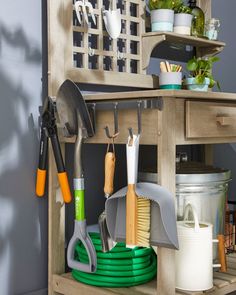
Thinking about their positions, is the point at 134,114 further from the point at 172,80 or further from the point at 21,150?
the point at 172,80

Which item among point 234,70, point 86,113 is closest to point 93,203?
point 86,113

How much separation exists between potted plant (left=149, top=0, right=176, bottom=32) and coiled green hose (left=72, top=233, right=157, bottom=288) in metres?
0.82

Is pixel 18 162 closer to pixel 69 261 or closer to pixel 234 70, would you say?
pixel 69 261

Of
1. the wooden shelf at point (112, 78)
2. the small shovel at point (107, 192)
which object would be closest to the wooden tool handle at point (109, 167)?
the small shovel at point (107, 192)

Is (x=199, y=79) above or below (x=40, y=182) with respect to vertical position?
above

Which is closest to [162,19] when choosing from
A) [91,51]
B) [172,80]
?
[172,80]

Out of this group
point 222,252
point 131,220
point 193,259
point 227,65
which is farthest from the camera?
point 227,65

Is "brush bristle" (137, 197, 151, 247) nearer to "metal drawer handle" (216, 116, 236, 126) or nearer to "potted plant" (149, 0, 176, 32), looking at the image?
"metal drawer handle" (216, 116, 236, 126)

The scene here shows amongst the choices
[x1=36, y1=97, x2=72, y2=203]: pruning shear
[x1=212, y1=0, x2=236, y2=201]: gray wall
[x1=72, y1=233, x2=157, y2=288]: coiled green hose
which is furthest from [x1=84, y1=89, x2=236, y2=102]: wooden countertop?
[x1=212, y1=0, x2=236, y2=201]: gray wall

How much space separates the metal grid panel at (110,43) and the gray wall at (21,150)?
0.46 feet

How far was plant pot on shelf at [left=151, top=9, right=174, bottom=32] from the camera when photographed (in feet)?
6.27

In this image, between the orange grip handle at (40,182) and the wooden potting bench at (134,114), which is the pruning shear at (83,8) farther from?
the orange grip handle at (40,182)

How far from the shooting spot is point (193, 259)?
4.92 feet

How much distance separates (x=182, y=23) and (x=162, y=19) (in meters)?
0.11
